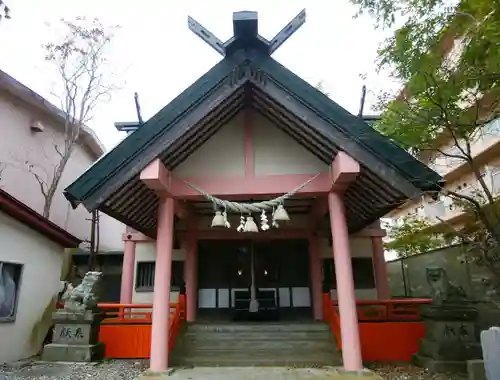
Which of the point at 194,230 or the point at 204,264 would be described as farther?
the point at 204,264

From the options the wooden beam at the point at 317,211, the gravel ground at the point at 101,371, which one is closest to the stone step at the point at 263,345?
the gravel ground at the point at 101,371

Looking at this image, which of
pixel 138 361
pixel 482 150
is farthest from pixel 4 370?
pixel 482 150

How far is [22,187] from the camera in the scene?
12.0 meters

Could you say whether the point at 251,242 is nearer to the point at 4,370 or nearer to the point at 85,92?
the point at 4,370

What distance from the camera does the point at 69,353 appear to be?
671 centimetres

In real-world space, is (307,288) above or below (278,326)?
above

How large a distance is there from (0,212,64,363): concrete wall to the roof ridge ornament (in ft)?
16.6

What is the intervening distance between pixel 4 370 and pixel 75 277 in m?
6.55

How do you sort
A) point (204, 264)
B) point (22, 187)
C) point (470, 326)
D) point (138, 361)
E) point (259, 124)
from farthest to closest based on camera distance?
point (22, 187), point (204, 264), point (138, 361), point (259, 124), point (470, 326)

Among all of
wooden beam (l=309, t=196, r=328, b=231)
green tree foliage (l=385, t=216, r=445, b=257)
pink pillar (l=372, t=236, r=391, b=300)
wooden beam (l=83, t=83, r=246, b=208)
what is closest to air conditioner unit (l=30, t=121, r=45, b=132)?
wooden beam (l=83, t=83, r=246, b=208)

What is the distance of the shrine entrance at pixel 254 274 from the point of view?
9984 millimetres

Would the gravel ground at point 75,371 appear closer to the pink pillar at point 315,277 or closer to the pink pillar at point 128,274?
the pink pillar at point 128,274

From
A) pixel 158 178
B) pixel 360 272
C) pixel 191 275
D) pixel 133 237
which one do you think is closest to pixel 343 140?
pixel 158 178

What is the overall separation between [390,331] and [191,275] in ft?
16.2
